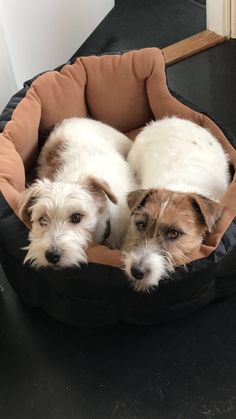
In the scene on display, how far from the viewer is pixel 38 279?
2.21 m

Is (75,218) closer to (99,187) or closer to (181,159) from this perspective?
(99,187)

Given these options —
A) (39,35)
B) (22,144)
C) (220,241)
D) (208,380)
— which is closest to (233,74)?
(39,35)

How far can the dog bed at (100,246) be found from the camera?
2.01m

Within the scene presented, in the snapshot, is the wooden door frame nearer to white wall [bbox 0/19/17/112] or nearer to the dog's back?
white wall [bbox 0/19/17/112]

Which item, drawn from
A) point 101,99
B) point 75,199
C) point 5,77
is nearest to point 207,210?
point 75,199

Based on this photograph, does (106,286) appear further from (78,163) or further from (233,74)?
(233,74)

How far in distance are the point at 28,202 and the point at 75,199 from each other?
23 cm

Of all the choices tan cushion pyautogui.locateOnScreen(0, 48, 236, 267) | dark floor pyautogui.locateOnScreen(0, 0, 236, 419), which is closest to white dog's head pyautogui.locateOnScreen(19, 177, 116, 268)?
dark floor pyautogui.locateOnScreen(0, 0, 236, 419)

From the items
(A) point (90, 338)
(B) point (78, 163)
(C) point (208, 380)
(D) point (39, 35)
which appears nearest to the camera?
(C) point (208, 380)

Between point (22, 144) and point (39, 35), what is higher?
point (39, 35)

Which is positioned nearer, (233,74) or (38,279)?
(38,279)

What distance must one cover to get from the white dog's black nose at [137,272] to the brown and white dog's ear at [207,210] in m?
0.33

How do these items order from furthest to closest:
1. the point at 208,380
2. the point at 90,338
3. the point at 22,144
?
the point at 22,144 < the point at 90,338 < the point at 208,380

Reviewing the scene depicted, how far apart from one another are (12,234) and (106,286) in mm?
455
